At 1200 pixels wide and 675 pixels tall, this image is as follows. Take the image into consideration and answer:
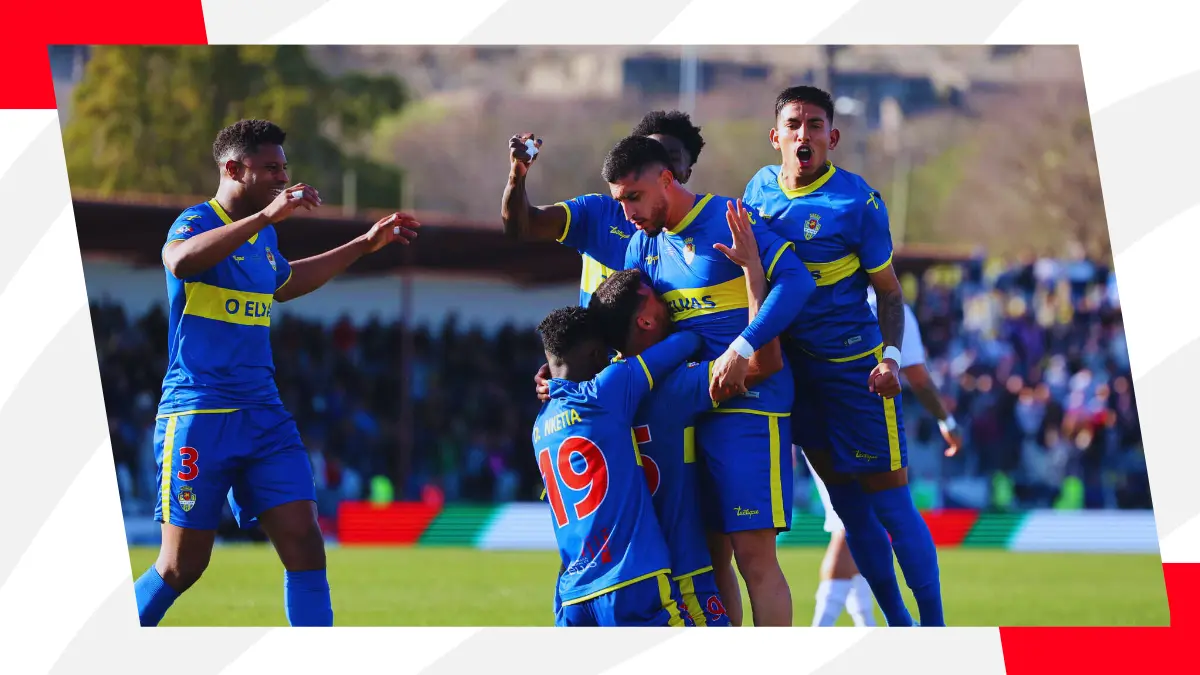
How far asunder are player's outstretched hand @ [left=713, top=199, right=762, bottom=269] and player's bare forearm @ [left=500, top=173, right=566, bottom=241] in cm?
110

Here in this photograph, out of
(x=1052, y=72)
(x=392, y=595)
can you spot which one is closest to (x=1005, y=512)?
(x=392, y=595)

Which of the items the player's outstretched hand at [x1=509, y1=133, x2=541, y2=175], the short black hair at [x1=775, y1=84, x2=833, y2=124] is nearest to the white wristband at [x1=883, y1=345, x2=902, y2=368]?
the short black hair at [x1=775, y1=84, x2=833, y2=124]

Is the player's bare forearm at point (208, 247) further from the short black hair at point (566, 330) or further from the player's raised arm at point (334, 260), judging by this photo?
the short black hair at point (566, 330)

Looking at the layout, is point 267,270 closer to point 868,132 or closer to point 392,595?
point 392,595

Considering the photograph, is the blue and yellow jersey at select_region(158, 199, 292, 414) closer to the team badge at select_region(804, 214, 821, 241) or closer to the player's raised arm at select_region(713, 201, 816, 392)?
the player's raised arm at select_region(713, 201, 816, 392)

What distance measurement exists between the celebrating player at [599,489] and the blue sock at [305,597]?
1.20m

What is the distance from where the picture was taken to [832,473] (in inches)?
295

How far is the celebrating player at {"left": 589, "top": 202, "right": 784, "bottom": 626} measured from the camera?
6266mm

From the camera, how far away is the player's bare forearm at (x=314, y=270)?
23.0ft

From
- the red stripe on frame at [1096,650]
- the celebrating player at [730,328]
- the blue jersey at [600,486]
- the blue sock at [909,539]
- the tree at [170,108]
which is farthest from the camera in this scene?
the tree at [170,108]

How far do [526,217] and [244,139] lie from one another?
1414 mm

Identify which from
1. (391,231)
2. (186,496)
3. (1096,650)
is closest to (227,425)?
(186,496)

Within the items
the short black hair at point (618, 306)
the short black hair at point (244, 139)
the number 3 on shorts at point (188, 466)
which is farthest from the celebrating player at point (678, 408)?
the number 3 on shorts at point (188, 466)

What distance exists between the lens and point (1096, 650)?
554 cm
